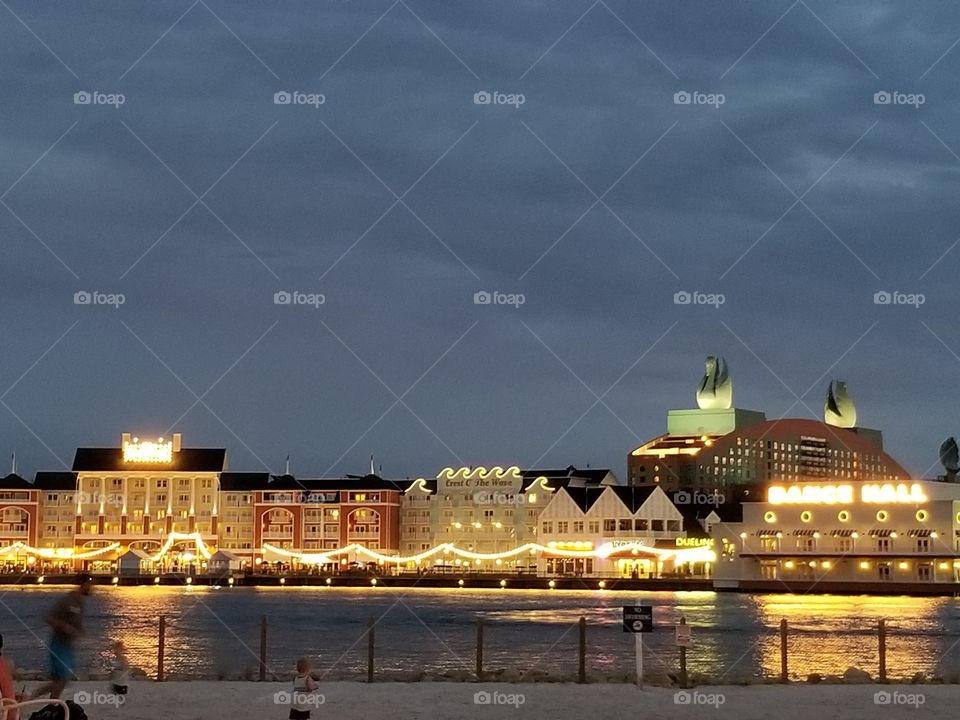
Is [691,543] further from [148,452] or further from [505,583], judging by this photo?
[148,452]

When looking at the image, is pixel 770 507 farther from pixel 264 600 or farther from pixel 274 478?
pixel 274 478

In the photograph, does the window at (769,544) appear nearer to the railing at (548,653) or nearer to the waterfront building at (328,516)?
the waterfront building at (328,516)

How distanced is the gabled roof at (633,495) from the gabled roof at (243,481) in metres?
39.9

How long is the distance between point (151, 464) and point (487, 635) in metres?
107

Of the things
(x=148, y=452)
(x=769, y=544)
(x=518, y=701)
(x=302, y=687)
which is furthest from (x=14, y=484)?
(x=302, y=687)

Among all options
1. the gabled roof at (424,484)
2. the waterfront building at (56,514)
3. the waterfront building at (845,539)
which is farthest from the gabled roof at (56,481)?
the waterfront building at (845,539)

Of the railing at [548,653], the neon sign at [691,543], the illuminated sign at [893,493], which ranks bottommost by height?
the railing at [548,653]

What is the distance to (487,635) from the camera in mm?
55844

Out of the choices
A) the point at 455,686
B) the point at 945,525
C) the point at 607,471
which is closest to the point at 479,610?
the point at 945,525

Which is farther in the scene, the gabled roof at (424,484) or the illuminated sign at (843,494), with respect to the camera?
the gabled roof at (424,484)

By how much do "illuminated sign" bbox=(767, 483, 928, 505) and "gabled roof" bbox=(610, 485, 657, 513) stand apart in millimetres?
13115

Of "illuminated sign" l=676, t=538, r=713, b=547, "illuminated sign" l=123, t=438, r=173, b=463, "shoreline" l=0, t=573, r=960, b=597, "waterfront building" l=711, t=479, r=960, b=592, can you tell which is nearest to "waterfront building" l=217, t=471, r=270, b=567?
"illuminated sign" l=123, t=438, r=173, b=463

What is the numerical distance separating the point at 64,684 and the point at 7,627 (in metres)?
48.9

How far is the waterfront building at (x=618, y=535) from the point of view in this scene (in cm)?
13575
